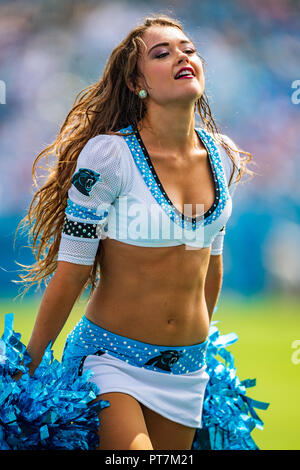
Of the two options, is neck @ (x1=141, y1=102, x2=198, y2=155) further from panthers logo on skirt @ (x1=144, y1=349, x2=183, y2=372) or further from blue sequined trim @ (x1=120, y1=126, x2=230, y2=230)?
panthers logo on skirt @ (x1=144, y1=349, x2=183, y2=372)

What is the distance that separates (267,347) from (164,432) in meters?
4.54

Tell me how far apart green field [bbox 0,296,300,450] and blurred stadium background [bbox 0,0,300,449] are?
1.1 inches

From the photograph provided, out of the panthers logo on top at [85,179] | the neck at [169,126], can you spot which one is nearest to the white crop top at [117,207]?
the panthers logo on top at [85,179]

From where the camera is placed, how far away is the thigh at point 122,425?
1.76 metres

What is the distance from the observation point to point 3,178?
7.44 metres

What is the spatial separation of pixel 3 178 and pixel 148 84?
5.57 metres

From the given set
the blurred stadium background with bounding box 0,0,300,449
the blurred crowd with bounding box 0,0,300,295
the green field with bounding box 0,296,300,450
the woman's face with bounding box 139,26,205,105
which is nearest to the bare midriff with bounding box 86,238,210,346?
the woman's face with bounding box 139,26,205,105

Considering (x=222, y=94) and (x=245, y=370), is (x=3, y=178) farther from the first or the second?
(x=245, y=370)

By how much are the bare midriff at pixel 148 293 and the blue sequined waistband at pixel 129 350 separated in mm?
19

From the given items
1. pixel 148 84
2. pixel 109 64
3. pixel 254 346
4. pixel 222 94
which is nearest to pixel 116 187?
pixel 148 84

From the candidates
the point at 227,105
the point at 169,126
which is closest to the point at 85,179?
the point at 169,126

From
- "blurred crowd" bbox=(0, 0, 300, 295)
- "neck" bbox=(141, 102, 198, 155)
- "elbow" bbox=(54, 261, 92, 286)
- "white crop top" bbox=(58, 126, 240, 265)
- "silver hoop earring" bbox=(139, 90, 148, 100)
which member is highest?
"blurred crowd" bbox=(0, 0, 300, 295)

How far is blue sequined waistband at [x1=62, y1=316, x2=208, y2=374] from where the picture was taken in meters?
1.96

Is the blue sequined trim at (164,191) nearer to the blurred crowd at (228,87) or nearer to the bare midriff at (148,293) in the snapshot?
the bare midriff at (148,293)
